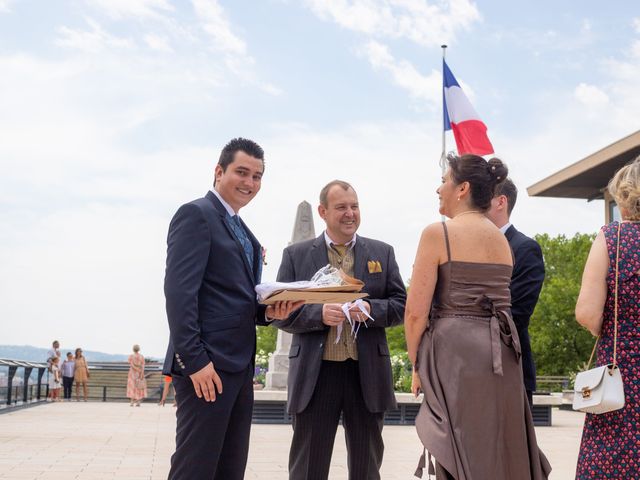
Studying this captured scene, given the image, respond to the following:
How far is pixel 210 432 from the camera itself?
146 inches

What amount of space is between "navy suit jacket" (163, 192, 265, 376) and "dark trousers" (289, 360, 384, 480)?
973 millimetres

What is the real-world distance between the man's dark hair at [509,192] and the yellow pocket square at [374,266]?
81cm

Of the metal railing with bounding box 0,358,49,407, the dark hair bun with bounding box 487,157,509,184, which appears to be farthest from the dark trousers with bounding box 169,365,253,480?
the metal railing with bounding box 0,358,49,407

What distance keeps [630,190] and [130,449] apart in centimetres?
797

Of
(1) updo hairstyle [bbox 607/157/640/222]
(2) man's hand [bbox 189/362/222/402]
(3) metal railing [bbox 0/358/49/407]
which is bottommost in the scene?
(3) metal railing [bbox 0/358/49/407]

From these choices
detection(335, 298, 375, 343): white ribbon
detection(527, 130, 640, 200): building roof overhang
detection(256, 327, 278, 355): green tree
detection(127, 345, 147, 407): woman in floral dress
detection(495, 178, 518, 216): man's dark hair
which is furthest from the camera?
detection(256, 327, 278, 355): green tree

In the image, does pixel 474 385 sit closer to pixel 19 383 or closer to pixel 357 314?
pixel 357 314

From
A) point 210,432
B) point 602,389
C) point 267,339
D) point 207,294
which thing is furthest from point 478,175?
point 267,339

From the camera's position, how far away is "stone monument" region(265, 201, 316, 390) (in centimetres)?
1659

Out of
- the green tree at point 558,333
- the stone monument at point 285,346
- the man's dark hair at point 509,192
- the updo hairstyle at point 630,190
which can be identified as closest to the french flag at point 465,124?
the stone monument at point 285,346

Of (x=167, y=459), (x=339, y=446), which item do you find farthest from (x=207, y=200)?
(x=339, y=446)

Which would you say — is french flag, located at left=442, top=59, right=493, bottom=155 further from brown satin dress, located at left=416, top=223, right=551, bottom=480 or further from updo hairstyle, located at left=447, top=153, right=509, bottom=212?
brown satin dress, located at left=416, top=223, right=551, bottom=480

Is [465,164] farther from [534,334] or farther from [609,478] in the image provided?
[534,334]

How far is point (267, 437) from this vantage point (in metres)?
12.5
